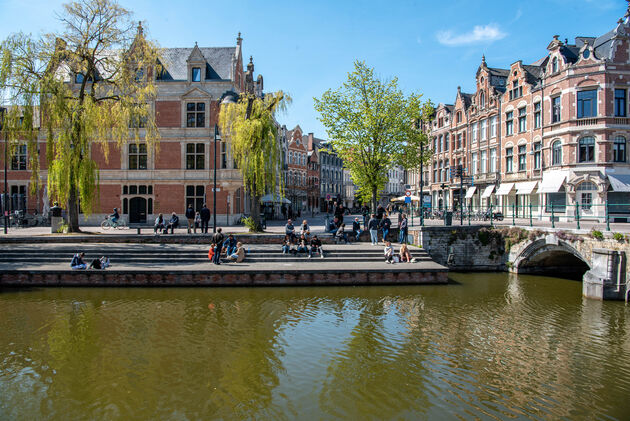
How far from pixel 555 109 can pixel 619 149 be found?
518 centimetres

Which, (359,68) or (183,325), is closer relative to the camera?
(183,325)

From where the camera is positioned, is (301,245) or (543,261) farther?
(543,261)

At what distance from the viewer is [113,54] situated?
21.5 m

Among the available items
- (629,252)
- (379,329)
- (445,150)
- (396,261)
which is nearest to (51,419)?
(379,329)

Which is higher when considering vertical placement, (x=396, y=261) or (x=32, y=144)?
(x=32, y=144)

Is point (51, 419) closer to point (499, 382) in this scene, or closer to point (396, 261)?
point (499, 382)

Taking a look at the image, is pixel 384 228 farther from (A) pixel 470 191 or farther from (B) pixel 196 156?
(A) pixel 470 191

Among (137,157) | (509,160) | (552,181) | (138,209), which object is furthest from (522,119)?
(138,209)

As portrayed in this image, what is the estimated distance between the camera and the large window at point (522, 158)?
34.9 m

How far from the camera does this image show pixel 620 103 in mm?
28375

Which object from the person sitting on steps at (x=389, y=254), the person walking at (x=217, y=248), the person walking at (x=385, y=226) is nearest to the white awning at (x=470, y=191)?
the person walking at (x=385, y=226)

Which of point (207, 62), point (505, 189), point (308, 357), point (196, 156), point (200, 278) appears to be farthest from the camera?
point (505, 189)

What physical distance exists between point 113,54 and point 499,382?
22.8 metres

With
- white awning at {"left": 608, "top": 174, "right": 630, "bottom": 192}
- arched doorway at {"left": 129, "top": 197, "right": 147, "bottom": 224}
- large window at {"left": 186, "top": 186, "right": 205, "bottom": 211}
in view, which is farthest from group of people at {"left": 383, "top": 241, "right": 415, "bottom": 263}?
arched doorway at {"left": 129, "top": 197, "right": 147, "bottom": 224}
